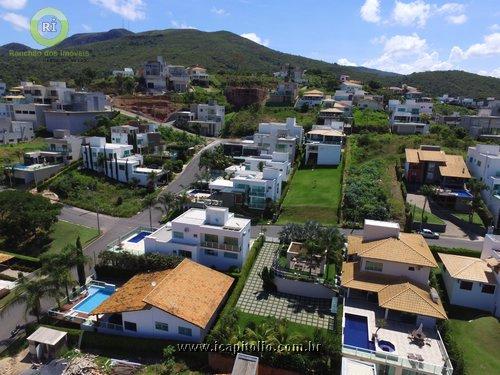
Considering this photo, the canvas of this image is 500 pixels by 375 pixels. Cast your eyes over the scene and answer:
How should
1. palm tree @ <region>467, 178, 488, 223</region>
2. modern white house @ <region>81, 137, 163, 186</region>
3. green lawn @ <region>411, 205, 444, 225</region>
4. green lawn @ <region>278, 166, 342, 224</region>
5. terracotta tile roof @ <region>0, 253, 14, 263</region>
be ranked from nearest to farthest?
terracotta tile roof @ <region>0, 253, 14, 263</region> → green lawn @ <region>411, 205, 444, 225</region> → palm tree @ <region>467, 178, 488, 223</region> → green lawn @ <region>278, 166, 342, 224</region> → modern white house @ <region>81, 137, 163, 186</region>

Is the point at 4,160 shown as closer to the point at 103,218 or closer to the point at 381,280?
the point at 103,218

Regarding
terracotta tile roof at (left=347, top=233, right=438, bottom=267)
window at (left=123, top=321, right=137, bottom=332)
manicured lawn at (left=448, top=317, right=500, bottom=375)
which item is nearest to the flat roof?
window at (left=123, top=321, right=137, bottom=332)

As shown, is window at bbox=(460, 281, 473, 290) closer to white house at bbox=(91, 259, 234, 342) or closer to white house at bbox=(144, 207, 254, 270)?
white house at bbox=(144, 207, 254, 270)

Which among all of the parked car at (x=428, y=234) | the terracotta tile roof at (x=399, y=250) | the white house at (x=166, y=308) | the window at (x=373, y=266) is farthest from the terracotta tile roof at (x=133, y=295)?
the parked car at (x=428, y=234)

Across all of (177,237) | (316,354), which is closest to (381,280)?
(316,354)

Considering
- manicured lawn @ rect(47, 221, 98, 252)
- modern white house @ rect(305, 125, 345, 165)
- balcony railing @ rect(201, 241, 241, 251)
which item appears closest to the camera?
balcony railing @ rect(201, 241, 241, 251)

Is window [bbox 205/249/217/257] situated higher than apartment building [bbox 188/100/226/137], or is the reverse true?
apartment building [bbox 188/100/226/137]

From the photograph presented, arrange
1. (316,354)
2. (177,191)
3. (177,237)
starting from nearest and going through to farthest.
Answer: (316,354), (177,237), (177,191)
